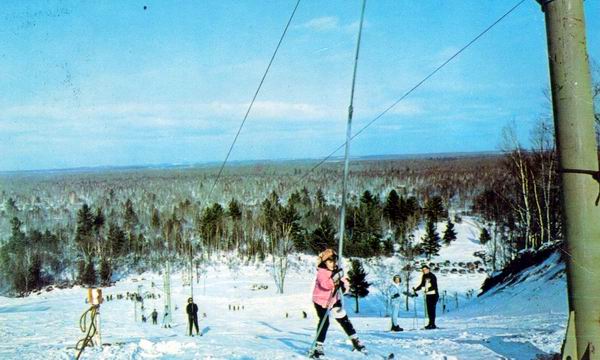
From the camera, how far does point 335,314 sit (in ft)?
22.6

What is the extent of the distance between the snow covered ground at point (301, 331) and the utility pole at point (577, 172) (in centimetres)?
254

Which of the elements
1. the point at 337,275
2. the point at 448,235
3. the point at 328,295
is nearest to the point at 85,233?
the point at 448,235

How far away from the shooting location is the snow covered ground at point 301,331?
7125 mm

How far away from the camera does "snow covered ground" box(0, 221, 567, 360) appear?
712 centimetres

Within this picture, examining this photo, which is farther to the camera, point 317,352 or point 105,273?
point 105,273

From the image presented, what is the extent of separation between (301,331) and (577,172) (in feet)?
41.8

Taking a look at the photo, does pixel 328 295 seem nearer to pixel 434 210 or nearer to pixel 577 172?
pixel 577 172

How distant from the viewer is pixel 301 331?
15758 millimetres

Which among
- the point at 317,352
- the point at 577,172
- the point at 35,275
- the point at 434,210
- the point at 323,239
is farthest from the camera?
the point at 434,210

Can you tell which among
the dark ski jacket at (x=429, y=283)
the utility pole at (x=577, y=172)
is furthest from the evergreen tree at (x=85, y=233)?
the utility pole at (x=577, y=172)

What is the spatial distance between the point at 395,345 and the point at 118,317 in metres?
30.2

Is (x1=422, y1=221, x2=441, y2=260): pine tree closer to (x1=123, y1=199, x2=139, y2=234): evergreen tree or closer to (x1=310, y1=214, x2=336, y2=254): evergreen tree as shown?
(x1=310, y1=214, x2=336, y2=254): evergreen tree

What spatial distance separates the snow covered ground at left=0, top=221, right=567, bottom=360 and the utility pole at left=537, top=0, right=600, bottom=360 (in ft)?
8.33

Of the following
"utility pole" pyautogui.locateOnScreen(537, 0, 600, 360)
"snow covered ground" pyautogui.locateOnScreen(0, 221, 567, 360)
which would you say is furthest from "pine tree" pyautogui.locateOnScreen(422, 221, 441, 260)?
"utility pole" pyautogui.locateOnScreen(537, 0, 600, 360)
